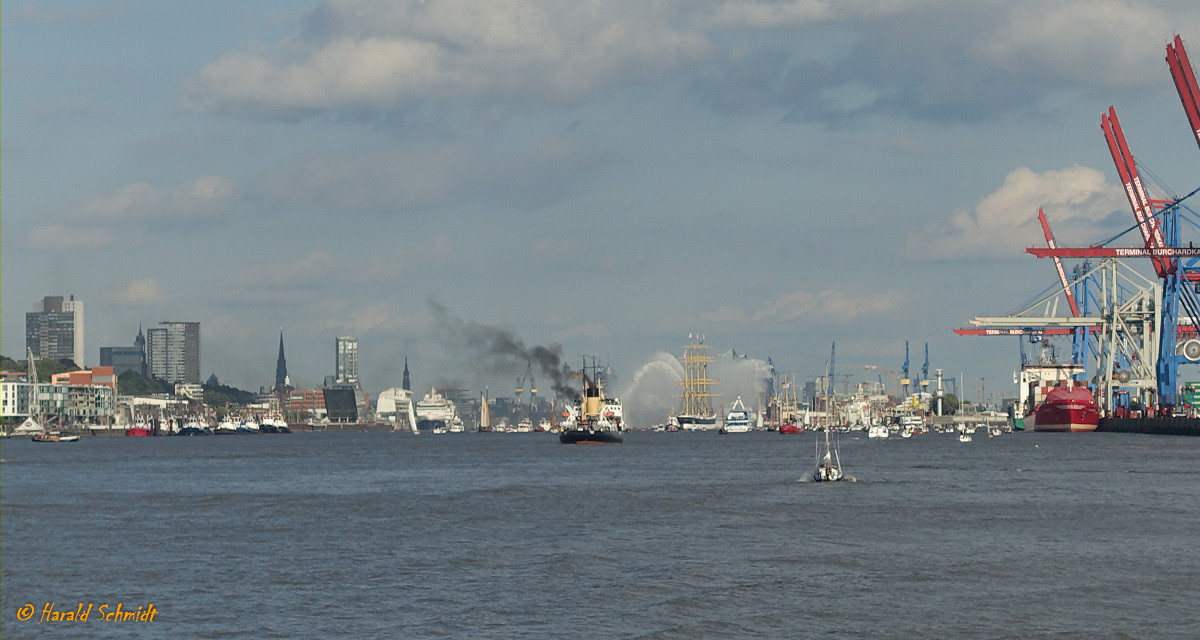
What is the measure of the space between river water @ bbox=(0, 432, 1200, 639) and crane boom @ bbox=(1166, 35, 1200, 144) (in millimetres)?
78197

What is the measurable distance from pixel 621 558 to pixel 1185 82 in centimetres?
13357

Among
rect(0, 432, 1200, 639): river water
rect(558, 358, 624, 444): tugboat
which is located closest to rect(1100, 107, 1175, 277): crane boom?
rect(558, 358, 624, 444): tugboat

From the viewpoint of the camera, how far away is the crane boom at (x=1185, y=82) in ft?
527

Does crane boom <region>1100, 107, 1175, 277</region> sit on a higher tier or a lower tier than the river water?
higher

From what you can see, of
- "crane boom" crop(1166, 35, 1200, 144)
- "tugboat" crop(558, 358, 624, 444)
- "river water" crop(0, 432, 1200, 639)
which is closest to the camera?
"river water" crop(0, 432, 1200, 639)

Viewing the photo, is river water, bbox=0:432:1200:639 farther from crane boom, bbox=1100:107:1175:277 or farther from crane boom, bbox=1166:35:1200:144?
crane boom, bbox=1100:107:1175:277

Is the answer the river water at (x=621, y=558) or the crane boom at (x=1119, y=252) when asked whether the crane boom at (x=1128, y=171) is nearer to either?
the crane boom at (x=1119, y=252)

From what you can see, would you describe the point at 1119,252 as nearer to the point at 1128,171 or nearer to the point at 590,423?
the point at 1128,171

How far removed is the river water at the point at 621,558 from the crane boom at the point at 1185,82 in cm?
7820

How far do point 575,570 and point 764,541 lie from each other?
34.3ft

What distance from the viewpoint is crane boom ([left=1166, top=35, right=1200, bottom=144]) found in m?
161

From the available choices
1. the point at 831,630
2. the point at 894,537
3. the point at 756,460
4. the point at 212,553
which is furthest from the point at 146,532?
the point at 756,460

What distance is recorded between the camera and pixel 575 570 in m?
46.2

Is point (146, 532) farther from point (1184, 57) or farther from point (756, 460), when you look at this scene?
point (1184, 57)
